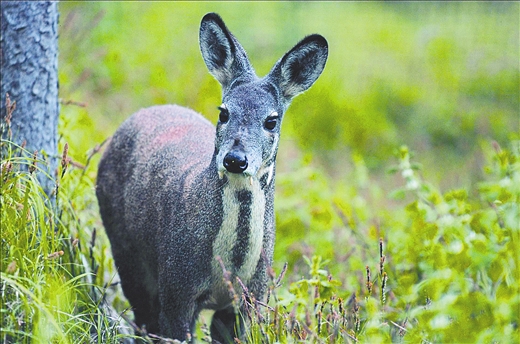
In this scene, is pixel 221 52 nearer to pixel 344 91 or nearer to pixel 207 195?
pixel 207 195

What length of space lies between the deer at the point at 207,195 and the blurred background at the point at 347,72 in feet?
6.52

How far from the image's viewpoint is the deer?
4023mm

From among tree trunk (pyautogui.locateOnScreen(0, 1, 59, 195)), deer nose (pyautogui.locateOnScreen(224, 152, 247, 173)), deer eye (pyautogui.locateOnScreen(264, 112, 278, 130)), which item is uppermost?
tree trunk (pyautogui.locateOnScreen(0, 1, 59, 195))

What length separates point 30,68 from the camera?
488 cm

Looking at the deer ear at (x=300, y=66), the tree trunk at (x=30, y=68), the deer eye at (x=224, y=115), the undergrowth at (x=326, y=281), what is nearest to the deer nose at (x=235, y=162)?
the deer eye at (x=224, y=115)

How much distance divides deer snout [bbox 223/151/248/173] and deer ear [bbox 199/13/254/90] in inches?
30.8

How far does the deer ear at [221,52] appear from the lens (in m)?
4.39

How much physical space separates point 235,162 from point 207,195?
439 mm

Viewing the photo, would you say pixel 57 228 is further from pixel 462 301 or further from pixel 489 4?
pixel 489 4

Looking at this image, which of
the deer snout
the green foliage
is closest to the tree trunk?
the green foliage

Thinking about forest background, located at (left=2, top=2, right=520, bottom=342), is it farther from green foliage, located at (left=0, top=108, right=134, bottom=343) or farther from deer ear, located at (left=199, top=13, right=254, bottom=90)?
deer ear, located at (left=199, top=13, right=254, bottom=90)

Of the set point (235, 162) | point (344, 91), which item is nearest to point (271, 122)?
point (235, 162)

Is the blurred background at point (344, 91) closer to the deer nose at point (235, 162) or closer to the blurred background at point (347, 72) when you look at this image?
the blurred background at point (347, 72)

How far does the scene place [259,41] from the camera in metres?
12.7
